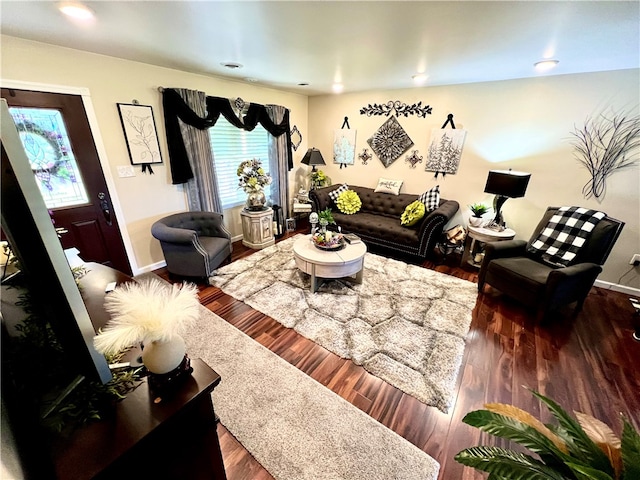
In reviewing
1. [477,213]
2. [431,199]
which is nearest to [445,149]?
[431,199]

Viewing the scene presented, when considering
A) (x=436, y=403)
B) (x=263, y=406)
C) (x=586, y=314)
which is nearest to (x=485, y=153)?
(x=586, y=314)

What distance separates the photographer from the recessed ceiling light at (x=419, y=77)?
→ 294 centimetres

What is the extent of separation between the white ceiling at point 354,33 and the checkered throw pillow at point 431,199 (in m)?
1.47

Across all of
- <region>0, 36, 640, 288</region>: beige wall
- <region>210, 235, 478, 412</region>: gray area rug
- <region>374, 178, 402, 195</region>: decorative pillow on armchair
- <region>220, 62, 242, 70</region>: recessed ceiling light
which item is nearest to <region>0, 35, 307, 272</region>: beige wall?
<region>0, 36, 640, 288</region>: beige wall

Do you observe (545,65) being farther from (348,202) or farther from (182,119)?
(182,119)

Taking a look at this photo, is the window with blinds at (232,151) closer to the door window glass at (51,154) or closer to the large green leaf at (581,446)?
the door window glass at (51,154)

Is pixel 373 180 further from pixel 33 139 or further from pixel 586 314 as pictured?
pixel 33 139

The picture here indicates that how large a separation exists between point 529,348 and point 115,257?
4294 mm

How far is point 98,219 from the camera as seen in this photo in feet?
8.82

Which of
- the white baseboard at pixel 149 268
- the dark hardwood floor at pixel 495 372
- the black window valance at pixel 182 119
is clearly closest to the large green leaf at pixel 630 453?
the dark hardwood floor at pixel 495 372

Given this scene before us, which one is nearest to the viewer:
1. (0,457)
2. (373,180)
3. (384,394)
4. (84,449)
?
(0,457)

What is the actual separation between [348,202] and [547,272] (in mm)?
2627

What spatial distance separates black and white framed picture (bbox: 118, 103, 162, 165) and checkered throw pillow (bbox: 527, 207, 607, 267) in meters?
4.47

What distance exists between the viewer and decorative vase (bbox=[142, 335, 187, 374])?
755 mm
